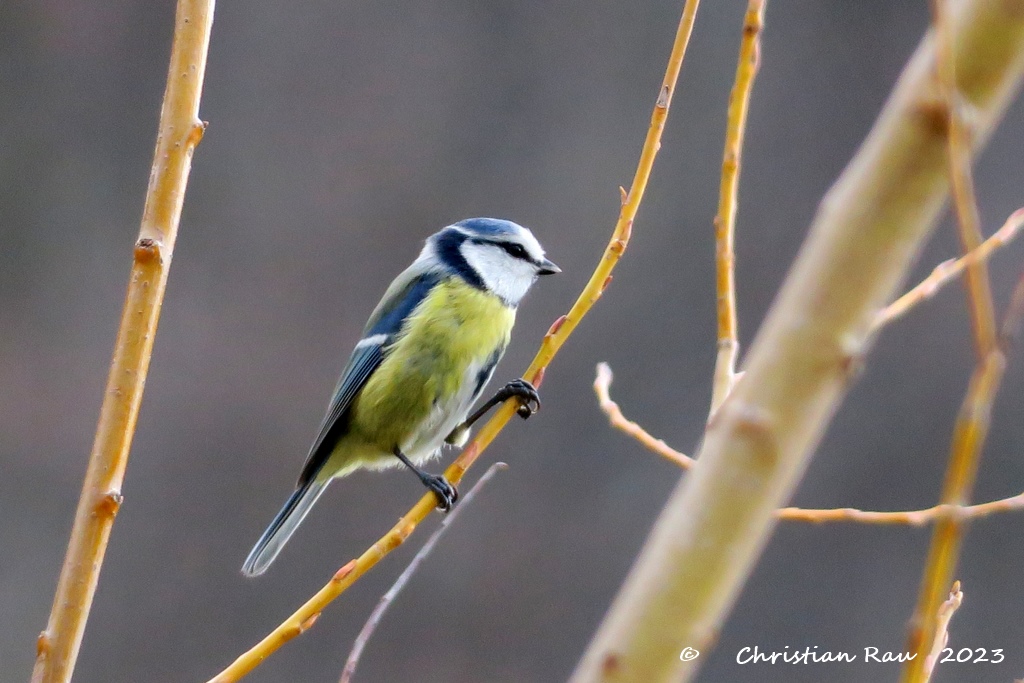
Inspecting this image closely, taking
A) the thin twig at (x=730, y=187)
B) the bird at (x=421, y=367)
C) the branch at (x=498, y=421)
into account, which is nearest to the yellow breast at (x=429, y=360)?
the bird at (x=421, y=367)

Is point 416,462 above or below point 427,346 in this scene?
below

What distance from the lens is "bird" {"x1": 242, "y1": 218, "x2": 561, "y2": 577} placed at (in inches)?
47.9

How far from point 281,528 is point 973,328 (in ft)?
3.50

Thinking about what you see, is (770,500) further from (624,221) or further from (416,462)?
(416,462)

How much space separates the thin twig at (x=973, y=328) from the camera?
0.22m

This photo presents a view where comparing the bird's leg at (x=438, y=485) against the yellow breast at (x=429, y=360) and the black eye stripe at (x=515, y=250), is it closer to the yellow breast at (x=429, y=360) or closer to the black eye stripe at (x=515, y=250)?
the yellow breast at (x=429, y=360)

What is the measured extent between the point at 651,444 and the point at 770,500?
19.4 inches

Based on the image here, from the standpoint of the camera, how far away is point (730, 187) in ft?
2.05

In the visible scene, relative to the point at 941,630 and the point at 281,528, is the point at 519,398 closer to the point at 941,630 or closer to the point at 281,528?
the point at 941,630

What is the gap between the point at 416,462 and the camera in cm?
131

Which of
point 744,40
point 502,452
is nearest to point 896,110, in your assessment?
point 744,40

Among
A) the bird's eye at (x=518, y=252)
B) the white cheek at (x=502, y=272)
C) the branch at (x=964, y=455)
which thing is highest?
the branch at (x=964, y=455)

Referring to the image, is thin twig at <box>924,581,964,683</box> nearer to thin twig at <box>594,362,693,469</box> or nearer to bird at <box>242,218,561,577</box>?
thin twig at <box>594,362,693,469</box>

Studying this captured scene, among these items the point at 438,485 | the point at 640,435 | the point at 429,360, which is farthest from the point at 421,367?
the point at 640,435
